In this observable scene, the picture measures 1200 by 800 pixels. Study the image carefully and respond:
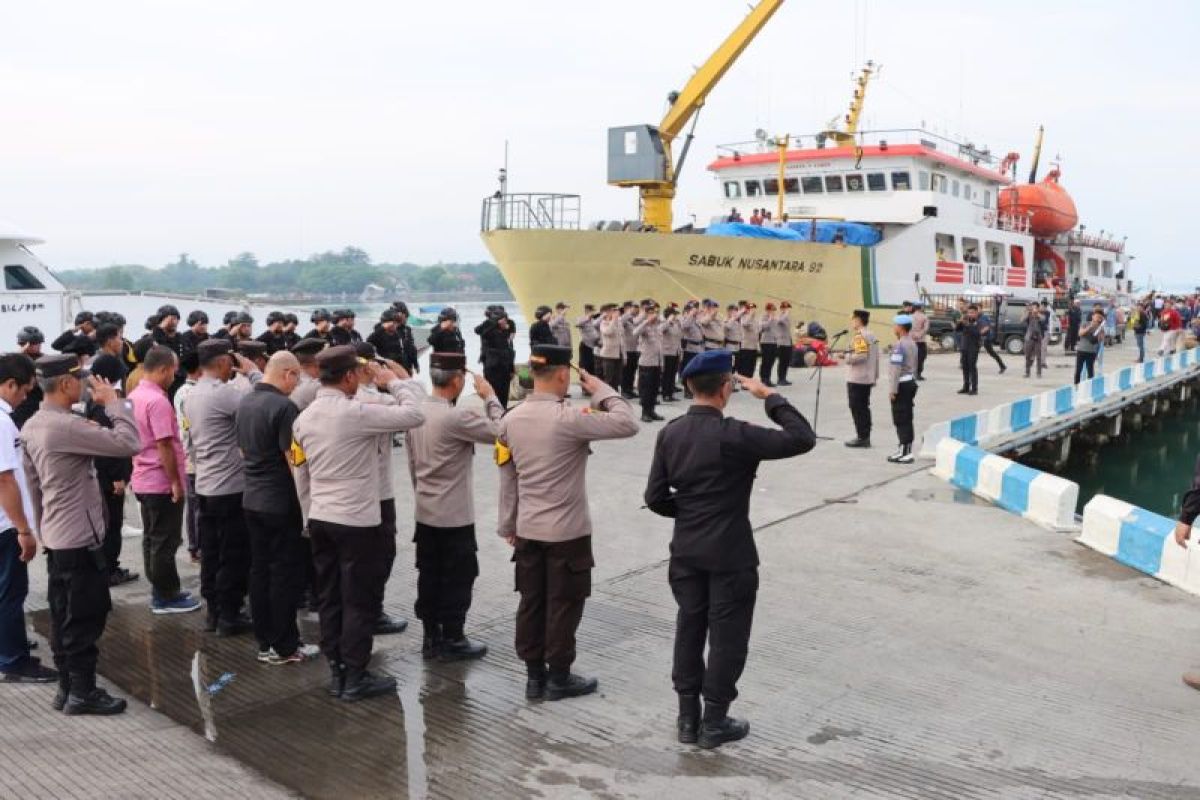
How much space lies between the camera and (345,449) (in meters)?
4.05

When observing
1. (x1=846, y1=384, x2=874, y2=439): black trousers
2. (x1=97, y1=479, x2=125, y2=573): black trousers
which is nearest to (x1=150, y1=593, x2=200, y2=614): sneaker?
(x1=97, y1=479, x2=125, y2=573): black trousers

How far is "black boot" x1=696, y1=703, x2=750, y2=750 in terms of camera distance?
3670mm

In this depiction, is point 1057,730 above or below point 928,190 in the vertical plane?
below

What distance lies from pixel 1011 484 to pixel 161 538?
6.37m

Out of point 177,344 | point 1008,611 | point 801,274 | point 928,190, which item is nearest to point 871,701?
point 1008,611

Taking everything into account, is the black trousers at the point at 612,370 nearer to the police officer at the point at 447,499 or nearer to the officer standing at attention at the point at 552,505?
the police officer at the point at 447,499

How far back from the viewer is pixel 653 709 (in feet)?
13.3

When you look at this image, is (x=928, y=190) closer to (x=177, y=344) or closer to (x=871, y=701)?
(x=177, y=344)

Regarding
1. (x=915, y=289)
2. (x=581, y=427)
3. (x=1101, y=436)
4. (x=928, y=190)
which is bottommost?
(x=1101, y=436)

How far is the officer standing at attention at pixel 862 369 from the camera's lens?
32.4 ft

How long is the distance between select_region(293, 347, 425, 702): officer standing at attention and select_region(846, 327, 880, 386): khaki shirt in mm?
6764

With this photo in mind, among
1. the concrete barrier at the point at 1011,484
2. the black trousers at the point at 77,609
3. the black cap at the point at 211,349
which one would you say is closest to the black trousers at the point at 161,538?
the black cap at the point at 211,349

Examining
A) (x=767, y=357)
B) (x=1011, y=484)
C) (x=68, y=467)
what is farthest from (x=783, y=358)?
(x=68, y=467)

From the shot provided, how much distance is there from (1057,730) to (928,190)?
22129 mm
